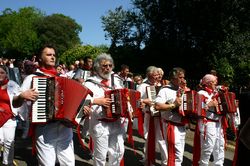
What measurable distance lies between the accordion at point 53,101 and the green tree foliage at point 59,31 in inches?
3077

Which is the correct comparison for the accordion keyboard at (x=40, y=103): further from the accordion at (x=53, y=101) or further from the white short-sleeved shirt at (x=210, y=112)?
the white short-sleeved shirt at (x=210, y=112)

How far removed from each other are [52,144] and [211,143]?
346 centimetres

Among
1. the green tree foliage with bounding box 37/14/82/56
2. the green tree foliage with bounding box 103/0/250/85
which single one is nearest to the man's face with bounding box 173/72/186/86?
the green tree foliage with bounding box 103/0/250/85

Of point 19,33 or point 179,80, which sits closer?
point 179,80

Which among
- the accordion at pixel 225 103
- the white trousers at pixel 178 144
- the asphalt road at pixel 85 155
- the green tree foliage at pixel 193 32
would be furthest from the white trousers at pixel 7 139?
the green tree foliage at pixel 193 32

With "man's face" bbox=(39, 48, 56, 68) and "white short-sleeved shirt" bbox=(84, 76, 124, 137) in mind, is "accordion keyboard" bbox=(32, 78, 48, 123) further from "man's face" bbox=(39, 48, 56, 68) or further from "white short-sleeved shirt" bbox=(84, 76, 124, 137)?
"white short-sleeved shirt" bbox=(84, 76, 124, 137)

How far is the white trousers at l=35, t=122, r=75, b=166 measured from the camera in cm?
480

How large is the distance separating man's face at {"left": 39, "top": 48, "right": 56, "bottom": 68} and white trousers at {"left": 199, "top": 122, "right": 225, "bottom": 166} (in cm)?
346

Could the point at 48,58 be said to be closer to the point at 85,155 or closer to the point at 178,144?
the point at 178,144

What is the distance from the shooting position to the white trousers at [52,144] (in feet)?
15.8

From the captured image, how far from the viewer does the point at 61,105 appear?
4543mm

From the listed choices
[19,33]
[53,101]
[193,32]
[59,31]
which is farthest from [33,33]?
[53,101]

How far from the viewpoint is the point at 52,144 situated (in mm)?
4832

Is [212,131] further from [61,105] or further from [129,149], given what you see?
[61,105]
